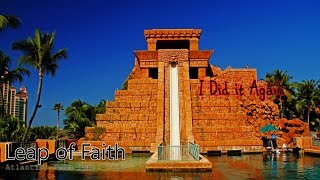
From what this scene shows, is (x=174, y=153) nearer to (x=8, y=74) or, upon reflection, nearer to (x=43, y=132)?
(x=8, y=74)

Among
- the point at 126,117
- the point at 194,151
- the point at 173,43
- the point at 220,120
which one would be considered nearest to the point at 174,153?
the point at 194,151

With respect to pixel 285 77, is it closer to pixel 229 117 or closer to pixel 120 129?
pixel 229 117

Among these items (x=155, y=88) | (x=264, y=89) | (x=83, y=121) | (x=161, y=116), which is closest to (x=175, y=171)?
(x=161, y=116)

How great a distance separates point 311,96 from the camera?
4062 cm

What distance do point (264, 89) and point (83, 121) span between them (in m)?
19.1

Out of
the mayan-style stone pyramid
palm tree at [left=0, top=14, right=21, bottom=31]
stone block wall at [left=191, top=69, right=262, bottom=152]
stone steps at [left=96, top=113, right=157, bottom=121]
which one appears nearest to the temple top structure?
the mayan-style stone pyramid

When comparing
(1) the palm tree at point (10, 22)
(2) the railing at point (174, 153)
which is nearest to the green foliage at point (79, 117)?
(1) the palm tree at point (10, 22)

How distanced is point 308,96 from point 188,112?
19526mm

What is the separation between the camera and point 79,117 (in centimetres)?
3925

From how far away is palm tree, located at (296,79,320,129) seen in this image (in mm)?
40344

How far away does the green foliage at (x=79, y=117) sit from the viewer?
38.9m

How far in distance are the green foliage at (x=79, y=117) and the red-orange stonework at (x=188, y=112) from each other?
9.17m

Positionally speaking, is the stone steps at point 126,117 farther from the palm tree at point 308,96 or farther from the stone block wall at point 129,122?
the palm tree at point 308,96

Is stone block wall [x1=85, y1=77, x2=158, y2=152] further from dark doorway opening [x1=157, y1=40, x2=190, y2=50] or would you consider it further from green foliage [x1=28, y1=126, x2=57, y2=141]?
green foliage [x1=28, y1=126, x2=57, y2=141]
